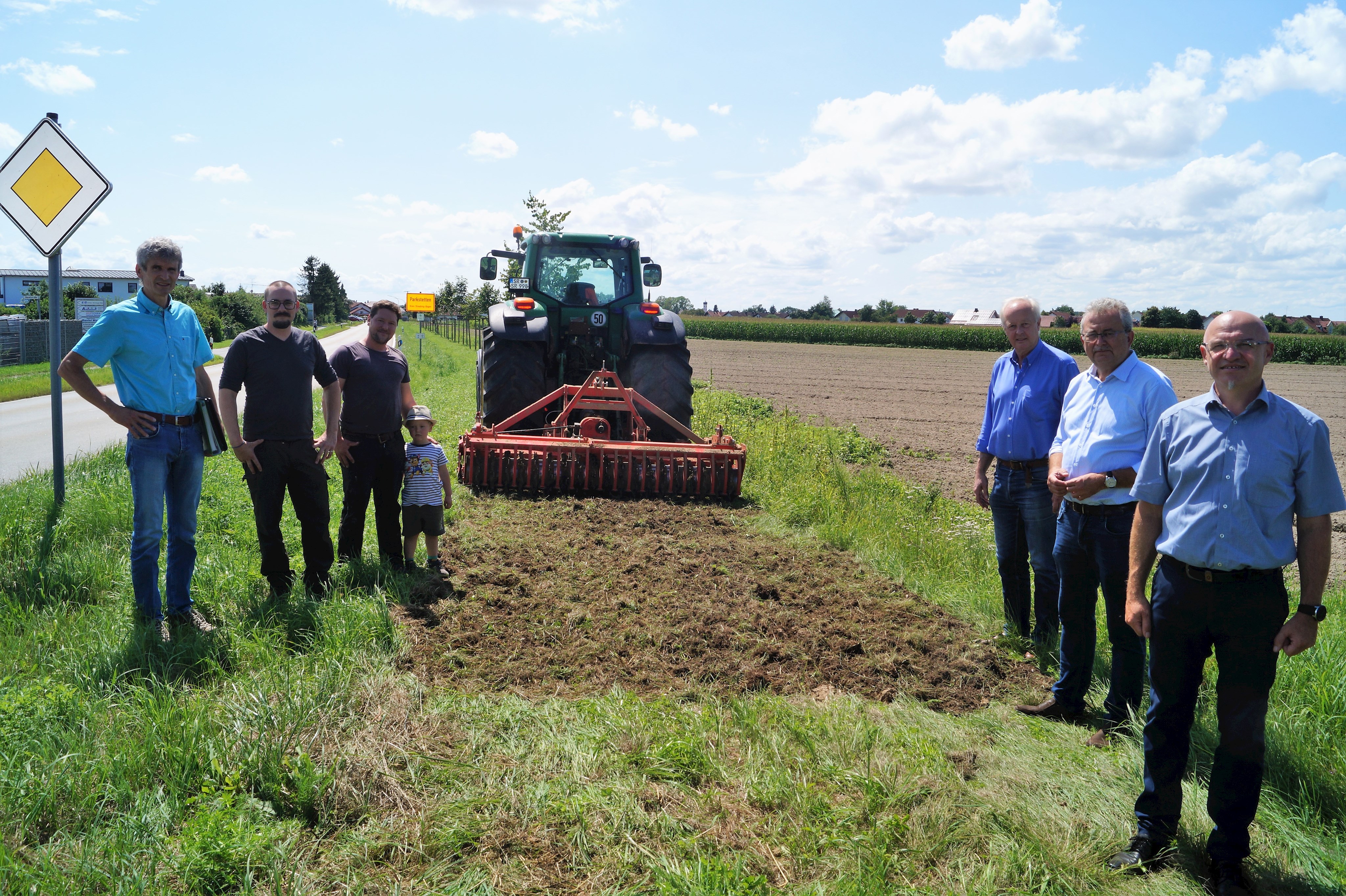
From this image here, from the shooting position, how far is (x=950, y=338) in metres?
53.6

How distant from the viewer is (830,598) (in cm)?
A: 474

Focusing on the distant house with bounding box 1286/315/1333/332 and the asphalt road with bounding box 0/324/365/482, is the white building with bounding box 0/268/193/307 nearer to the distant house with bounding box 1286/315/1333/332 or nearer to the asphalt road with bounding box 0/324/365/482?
the asphalt road with bounding box 0/324/365/482

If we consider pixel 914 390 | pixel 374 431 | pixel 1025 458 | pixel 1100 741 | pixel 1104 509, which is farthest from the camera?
pixel 914 390

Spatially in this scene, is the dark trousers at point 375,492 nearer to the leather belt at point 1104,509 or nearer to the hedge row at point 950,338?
the leather belt at point 1104,509

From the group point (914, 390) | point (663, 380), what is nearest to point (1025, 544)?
point (663, 380)

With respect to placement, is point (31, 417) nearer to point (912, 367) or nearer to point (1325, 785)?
point (1325, 785)

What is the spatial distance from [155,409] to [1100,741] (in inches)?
161

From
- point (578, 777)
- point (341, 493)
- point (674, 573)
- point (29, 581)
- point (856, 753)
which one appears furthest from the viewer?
point (341, 493)

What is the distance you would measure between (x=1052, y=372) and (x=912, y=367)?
31.2 meters

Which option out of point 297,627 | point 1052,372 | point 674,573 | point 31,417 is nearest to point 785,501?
point 674,573

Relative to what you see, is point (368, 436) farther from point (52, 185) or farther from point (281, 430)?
point (52, 185)

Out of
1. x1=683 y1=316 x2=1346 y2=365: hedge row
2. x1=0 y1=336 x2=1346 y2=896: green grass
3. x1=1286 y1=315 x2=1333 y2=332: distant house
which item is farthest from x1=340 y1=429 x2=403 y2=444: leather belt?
x1=1286 y1=315 x2=1333 y2=332: distant house

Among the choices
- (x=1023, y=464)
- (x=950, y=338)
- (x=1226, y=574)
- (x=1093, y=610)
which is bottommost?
(x=1093, y=610)

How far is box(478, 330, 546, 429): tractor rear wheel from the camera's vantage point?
793 cm
